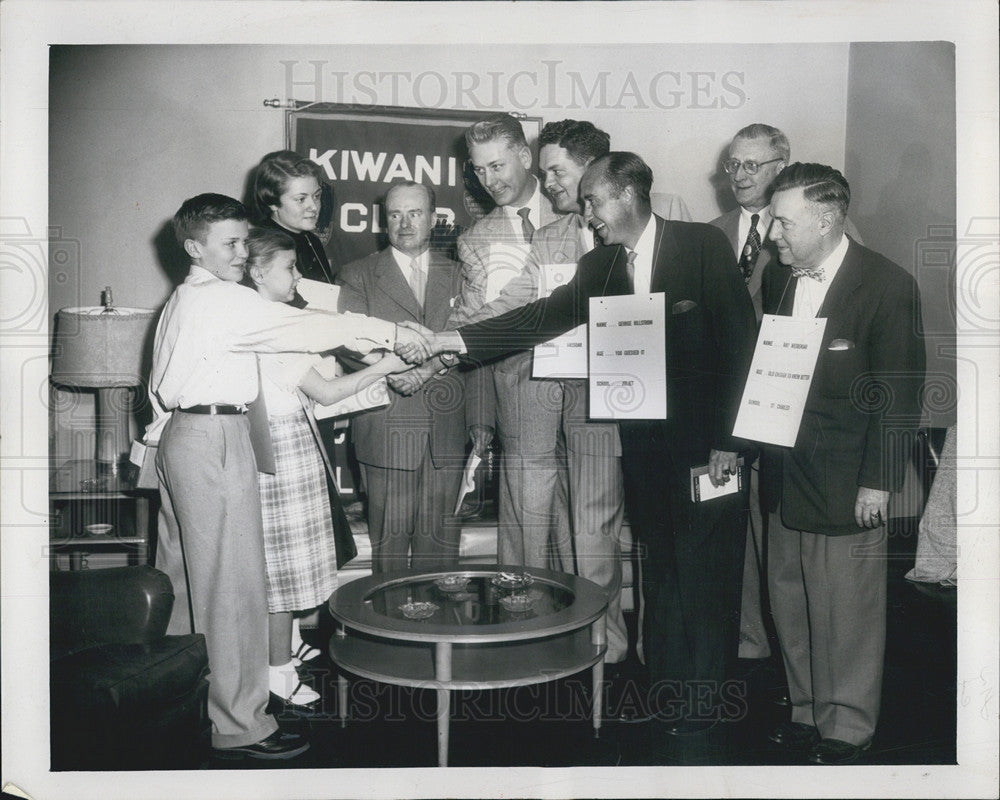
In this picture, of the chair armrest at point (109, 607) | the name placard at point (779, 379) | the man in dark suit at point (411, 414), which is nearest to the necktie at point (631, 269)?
the name placard at point (779, 379)

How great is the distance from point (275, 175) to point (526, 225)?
866mm

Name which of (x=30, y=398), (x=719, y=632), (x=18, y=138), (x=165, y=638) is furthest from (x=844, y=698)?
(x=18, y=138)

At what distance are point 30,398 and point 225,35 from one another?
112 centimetres

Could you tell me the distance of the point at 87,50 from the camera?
2.43 m

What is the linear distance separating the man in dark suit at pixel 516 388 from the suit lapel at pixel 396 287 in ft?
0.45

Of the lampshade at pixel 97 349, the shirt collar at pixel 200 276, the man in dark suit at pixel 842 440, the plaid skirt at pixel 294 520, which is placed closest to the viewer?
the man in dark suit at pixel 842 440

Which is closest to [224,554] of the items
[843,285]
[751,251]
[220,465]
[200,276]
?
[220,465]

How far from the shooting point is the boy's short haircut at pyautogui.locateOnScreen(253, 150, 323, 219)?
9.71 ft

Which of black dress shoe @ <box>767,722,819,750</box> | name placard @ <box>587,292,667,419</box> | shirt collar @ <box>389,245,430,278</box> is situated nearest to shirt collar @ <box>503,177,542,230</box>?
shirt collar @ <box>389,245,430,278</box>

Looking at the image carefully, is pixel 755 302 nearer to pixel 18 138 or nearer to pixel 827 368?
pixel 827 368

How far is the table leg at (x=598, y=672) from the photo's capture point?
2422mm

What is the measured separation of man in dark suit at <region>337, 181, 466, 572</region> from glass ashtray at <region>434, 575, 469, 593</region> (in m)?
0.49

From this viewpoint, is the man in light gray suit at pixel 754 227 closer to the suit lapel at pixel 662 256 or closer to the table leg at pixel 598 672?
the suit lapel at pixel 662 256

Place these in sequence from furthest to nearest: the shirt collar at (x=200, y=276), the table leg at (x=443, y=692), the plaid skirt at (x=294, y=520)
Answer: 1. the plaid skirt at (x=294, y=520)
2. the shirt collar at (x=200, y=276)
3. the table leg at (x=443, y=692)
